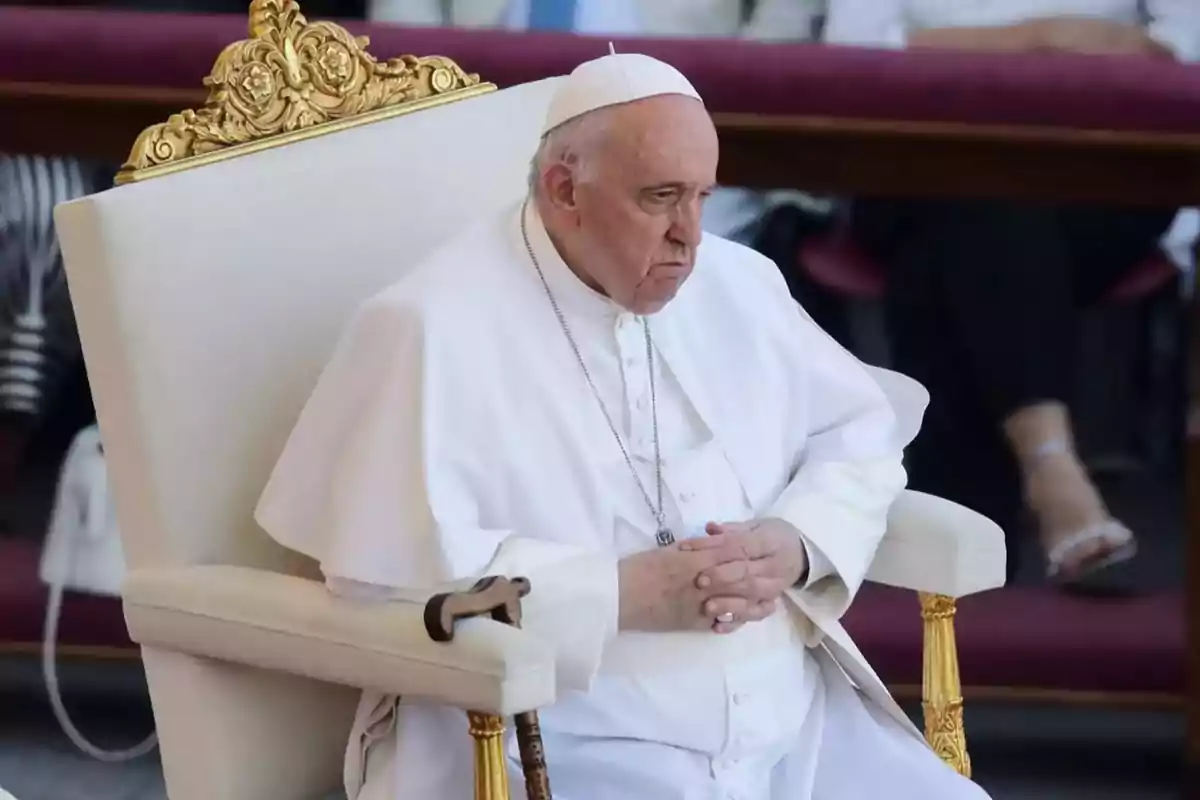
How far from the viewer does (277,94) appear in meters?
2.38

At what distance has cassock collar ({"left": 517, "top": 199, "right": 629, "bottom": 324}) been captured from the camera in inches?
89.9

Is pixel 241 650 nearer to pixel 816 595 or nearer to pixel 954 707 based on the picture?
pixel 816 595

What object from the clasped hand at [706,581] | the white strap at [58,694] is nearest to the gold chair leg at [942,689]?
the clasped hand at [706,581]

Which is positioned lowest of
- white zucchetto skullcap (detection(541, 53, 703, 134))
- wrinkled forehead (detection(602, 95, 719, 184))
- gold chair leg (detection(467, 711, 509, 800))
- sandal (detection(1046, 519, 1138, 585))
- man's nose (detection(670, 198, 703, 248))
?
sandal (detection(1046, 519, 1138, 585))

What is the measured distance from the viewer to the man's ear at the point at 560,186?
2.18m

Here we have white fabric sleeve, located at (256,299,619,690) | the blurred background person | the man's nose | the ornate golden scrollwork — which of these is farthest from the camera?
the blurred background person

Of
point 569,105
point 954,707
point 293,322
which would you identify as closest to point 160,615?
point 293,322

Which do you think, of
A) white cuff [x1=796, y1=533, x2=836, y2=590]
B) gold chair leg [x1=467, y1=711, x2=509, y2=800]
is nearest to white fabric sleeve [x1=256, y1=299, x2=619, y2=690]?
gold chair leg [x1=467, y1=711, x2=509, y2=800]

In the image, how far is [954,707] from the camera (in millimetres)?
2475

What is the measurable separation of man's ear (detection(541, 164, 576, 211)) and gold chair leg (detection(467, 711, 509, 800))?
610mm

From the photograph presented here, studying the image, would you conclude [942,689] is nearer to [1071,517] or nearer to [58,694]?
[1071,517]

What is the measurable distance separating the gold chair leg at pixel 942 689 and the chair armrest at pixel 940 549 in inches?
1.9

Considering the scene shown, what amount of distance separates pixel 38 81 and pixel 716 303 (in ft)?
4.44

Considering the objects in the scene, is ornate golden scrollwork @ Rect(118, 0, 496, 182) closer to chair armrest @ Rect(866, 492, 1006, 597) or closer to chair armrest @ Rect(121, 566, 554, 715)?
chair armrest @ Rect(121, 566, 554, 715)
